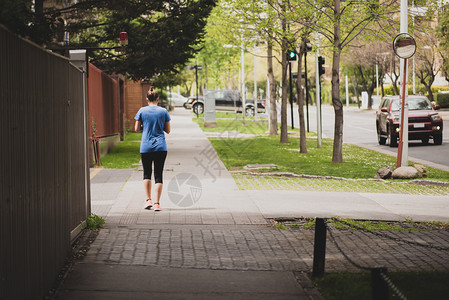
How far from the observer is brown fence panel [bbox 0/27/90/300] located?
169 inches

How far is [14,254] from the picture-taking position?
4.45 m

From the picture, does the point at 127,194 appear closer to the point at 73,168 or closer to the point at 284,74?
the point at 73,168

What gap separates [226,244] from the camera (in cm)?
795

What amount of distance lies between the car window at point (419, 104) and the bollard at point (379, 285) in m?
23.9

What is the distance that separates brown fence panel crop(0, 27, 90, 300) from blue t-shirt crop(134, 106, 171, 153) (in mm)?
3016

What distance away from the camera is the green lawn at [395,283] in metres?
5.84

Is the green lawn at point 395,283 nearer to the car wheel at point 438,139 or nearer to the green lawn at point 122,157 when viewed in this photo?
the green lawn at point 122,157

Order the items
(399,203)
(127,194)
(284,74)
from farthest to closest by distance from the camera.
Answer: (284,74) → (127,194) → (399,203)

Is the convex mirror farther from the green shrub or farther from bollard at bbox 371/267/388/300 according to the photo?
the green shrub

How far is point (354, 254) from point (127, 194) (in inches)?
222

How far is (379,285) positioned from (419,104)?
24382 mm

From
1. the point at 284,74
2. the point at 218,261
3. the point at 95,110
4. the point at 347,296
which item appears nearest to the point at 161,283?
the point at 218,261

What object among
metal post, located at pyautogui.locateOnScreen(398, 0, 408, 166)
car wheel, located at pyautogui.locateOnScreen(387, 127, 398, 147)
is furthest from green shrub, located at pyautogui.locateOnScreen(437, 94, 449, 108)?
metal post, located at pyautogui.locateOnScreen(398, 0, 408, 166)

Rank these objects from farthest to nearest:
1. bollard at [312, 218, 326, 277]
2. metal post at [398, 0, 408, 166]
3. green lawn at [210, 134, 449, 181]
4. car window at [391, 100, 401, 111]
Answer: car window at [391, 100, 401, 111] → green lawn at [210, 134, 449, 181] → metal post at [398, 0, 408, 166] → bollard at [312, 218, 326, 277]
